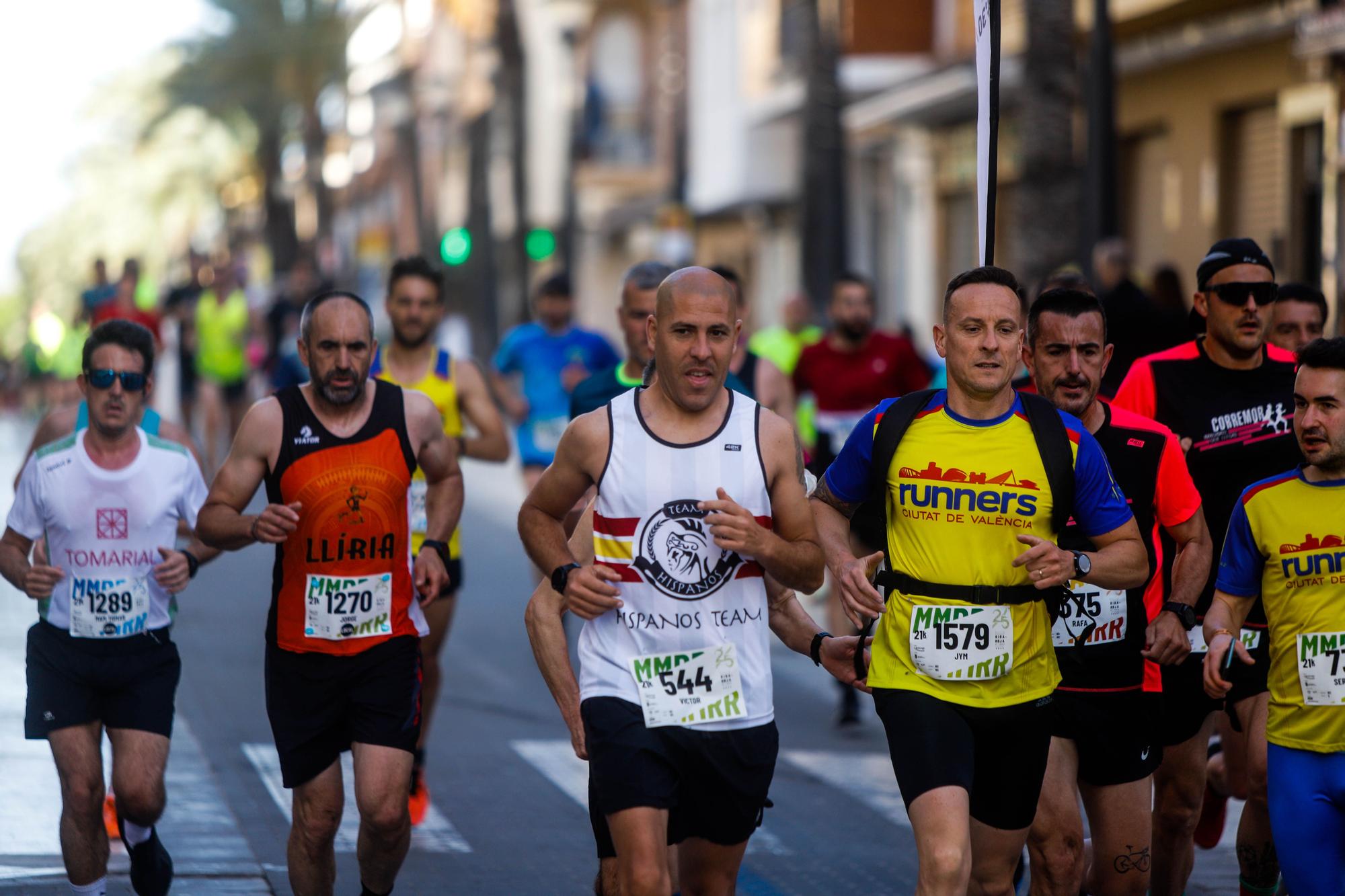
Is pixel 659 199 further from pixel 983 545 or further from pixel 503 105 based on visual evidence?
pixel 983 545

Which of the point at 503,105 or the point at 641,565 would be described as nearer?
the point at 641,565

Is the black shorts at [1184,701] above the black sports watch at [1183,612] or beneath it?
beneath

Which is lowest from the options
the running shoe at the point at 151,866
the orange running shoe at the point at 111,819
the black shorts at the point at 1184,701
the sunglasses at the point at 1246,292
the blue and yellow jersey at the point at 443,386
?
the orange running shoe at the point at 111,819

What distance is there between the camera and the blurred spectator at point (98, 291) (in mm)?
18109

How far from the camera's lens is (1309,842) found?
5.60 m

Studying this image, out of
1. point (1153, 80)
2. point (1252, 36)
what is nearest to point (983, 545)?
point (1252, 36)

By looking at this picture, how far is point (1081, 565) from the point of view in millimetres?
5531

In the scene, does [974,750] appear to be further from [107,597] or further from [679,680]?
[107,597]

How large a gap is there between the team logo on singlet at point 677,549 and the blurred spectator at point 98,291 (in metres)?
13.4

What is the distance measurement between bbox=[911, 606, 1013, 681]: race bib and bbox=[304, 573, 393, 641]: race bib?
1.90 meters

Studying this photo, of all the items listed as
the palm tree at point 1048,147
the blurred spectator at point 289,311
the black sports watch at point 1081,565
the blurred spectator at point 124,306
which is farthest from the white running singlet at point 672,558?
the blurred spectator at point 289,311

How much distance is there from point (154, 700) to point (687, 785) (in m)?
2.28

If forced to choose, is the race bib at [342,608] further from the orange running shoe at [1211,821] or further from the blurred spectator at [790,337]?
the blurred spectator at [790,337]

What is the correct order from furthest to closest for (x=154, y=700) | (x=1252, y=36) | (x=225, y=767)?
1. (x=1252, y=36)
2. (x=225, y=767)
3. (x=154, y=700)
